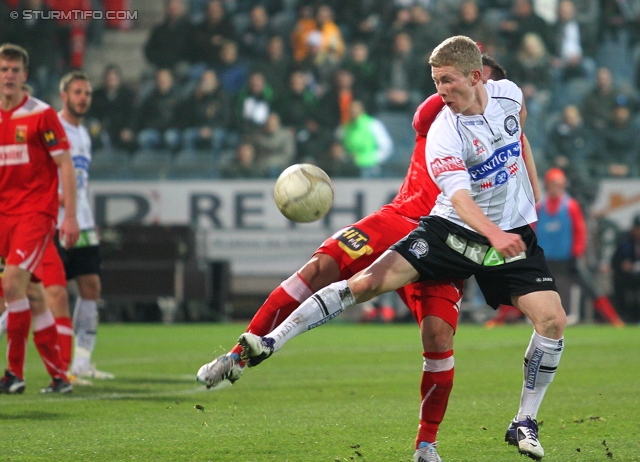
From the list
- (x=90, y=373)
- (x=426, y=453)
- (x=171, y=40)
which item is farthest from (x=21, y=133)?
(x=171, y=40)

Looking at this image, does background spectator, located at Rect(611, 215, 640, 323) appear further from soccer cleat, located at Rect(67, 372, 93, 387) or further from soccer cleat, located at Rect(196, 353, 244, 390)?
soccer cleat, located at Rect(196, 353, 244, 390)

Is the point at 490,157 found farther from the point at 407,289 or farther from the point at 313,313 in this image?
the point at 313,313

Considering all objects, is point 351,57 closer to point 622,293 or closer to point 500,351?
point 622,293

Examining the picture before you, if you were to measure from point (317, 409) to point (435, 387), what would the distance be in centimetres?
190

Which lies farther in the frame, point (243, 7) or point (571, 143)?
point (243, 7)

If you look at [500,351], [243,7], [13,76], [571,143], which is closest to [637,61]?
[571,143]

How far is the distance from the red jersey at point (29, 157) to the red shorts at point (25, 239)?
59 mm

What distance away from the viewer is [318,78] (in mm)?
18828

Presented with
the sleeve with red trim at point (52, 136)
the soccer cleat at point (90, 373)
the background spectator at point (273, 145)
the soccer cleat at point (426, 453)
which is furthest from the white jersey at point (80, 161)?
the background spectator at point (273, 145)

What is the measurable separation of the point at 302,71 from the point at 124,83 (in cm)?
362

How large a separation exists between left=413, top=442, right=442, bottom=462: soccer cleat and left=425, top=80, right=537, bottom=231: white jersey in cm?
107

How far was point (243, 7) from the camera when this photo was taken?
66.8 feet

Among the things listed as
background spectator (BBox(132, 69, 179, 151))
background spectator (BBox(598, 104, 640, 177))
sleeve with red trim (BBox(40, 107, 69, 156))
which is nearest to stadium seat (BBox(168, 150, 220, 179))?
background spectator (BBox(132, 69, 179, 151))

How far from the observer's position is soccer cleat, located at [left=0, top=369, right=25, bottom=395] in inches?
290
